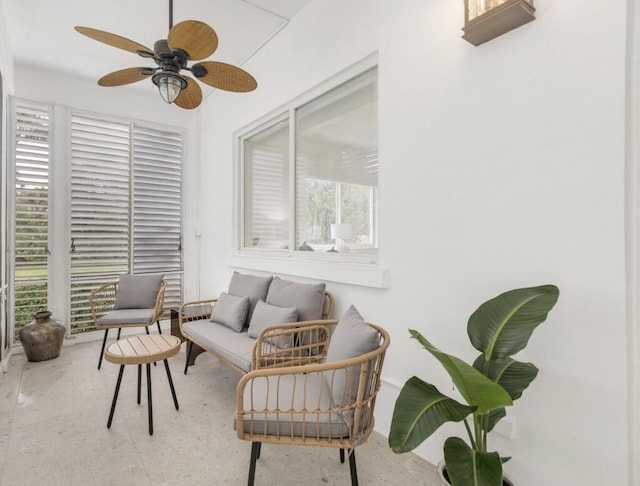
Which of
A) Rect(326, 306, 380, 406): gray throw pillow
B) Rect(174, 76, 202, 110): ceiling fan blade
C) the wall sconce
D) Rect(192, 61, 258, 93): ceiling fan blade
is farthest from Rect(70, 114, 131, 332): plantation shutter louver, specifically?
the wall sconce

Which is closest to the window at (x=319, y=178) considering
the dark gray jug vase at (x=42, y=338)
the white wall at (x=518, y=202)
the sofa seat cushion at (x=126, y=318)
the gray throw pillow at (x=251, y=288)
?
the white wall at (x=518, y=202)

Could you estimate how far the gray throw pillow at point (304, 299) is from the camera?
246cm

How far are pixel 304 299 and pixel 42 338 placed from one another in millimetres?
2792

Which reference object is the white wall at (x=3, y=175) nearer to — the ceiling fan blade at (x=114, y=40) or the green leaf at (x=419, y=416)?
the ceiling fan blade at (x=114, y=40)

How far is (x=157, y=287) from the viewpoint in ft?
12.8

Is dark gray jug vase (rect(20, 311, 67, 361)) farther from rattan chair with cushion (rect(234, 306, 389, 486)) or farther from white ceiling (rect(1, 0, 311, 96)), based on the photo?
rattan chair with cushion (rect(234, 306, 389, 486))

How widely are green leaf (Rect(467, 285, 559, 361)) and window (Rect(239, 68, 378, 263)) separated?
1067mm

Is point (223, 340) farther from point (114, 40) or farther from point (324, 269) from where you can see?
point (114, 40)

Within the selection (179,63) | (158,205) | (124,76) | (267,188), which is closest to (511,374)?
(179,63)

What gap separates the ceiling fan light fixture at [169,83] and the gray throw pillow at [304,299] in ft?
4.92

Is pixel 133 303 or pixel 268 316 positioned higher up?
pixel 268 316

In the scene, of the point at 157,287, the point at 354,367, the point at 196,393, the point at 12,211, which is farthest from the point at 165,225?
the point at 354,367

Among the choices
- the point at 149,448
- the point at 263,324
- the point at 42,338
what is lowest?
the point at 149,448

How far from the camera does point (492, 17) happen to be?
1538 mm
